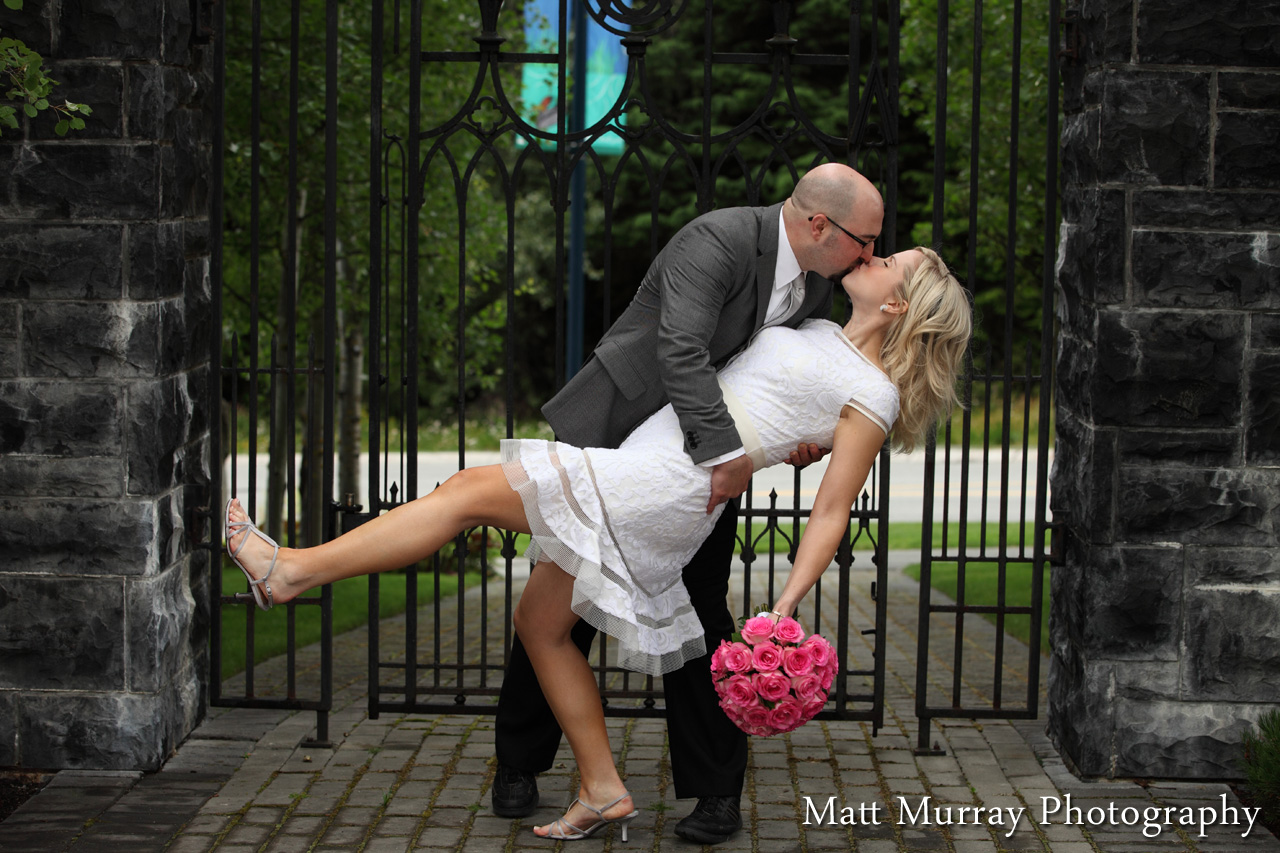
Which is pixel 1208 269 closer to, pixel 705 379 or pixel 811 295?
pixel 811 295

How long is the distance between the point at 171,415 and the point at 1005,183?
22.0 ft

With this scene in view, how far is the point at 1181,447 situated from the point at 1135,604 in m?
0.55

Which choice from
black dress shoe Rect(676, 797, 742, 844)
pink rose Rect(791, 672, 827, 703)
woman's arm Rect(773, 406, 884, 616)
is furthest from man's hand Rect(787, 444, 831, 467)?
black dress shoe Rect(676, 797, 742, 844)

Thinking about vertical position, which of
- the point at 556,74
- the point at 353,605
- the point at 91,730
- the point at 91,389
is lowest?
the point at 353,605

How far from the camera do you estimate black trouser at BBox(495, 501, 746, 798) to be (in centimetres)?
426

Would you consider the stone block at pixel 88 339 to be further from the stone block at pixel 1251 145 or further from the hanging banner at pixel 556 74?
the hanging banner at pixel 556 74

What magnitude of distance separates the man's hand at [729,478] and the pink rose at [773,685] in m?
0.53

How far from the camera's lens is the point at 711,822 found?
4203mm

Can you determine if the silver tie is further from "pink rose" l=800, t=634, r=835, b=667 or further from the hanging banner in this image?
the hanging banner

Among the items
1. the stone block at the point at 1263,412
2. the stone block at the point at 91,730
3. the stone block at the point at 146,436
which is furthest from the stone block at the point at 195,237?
the stone block at the point at 1263,412

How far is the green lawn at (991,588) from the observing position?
8023 mm

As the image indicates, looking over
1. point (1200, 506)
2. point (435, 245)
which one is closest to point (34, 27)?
point (1200, 506)

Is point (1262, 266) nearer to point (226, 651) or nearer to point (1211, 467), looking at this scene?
point (1211, 467)

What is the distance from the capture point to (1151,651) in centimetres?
470
